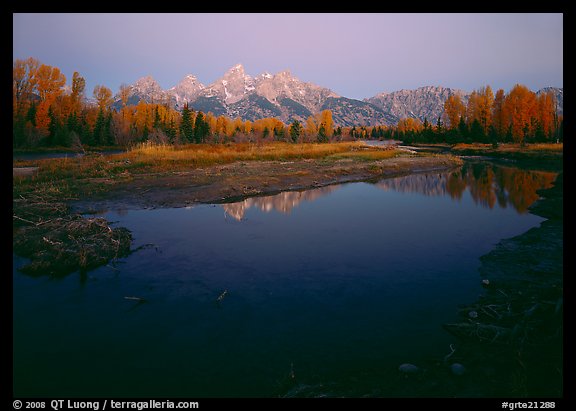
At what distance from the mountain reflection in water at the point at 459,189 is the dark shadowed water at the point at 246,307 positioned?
462 cm

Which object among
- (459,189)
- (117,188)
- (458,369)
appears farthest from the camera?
(459,189)

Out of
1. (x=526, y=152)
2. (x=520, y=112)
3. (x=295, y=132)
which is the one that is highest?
(x=295, y=132)

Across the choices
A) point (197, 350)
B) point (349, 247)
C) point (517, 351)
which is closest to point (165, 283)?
point (197, 350)

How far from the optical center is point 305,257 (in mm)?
12797

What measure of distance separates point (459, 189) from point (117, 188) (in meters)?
28.3

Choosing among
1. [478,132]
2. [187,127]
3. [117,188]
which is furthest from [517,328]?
[478,132]

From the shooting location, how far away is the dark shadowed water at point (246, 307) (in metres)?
6.40

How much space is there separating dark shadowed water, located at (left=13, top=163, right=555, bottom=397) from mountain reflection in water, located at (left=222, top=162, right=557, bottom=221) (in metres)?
4.62

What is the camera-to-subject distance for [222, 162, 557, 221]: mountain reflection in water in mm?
22109

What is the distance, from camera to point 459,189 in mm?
29562

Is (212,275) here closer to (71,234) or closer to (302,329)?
(302,329)

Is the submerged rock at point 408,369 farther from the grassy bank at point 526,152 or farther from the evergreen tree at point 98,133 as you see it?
the evergreen tree at point 98,133

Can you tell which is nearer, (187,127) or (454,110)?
(187,127)

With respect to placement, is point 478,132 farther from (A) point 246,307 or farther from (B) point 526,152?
(A) point 246,307
